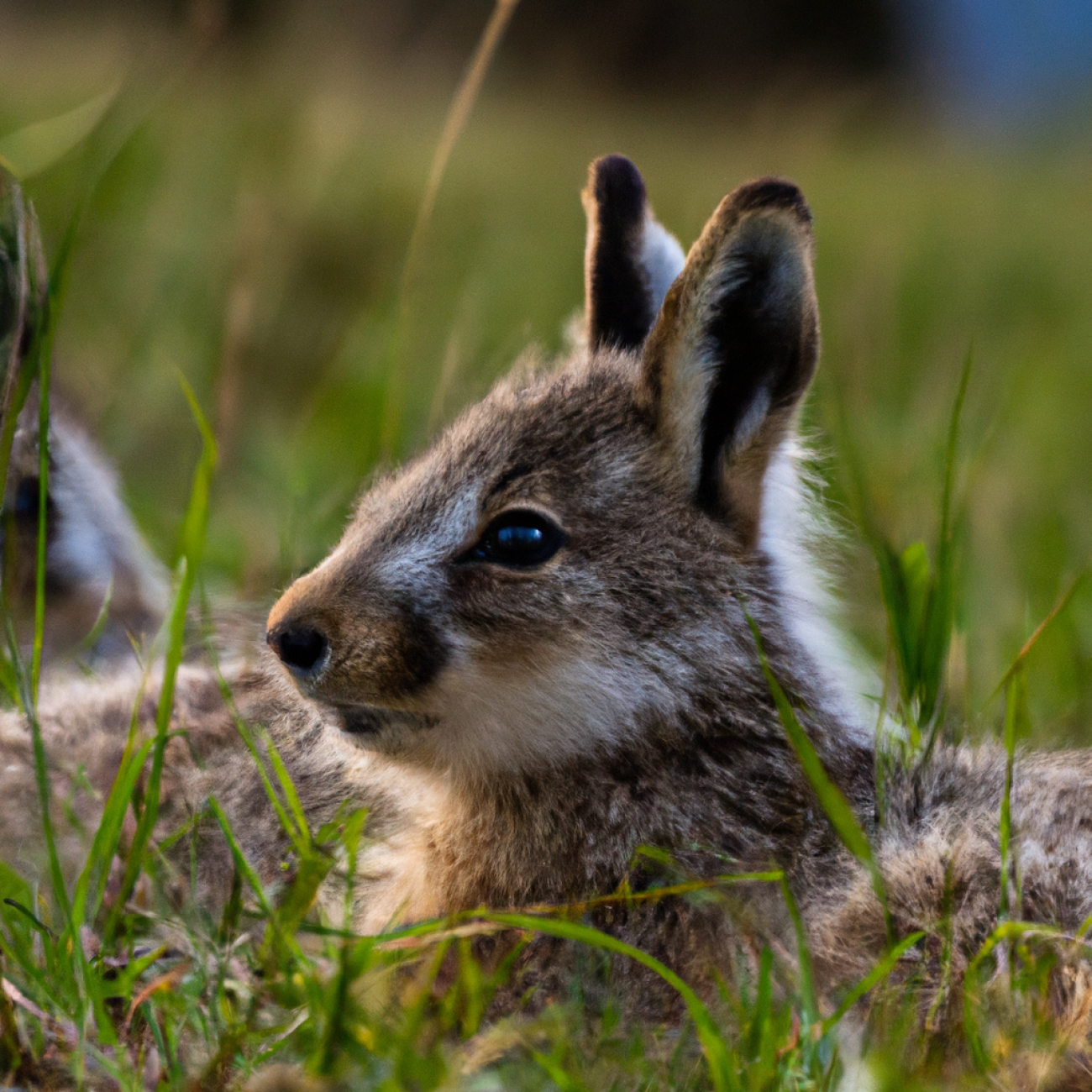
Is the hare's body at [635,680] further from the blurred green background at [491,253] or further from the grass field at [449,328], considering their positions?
the blurred green background at [491,253]

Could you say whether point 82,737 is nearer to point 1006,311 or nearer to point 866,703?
point 866,703

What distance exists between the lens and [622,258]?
11.9ft

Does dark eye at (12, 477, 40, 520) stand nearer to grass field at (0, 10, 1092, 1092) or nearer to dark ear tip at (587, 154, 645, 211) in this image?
grass field at (0, 10, 1092, 1092)

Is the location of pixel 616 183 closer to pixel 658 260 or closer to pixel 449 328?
pixel 658 260

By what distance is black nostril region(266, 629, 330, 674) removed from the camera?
2.81 meters

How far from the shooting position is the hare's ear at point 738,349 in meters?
2.90

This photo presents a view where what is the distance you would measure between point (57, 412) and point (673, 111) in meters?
12.0

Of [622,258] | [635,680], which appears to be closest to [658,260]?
[622,258]

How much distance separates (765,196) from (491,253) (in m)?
7.70

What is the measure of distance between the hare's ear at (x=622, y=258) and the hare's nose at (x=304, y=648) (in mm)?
1197

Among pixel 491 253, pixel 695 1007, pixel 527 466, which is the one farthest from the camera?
pixel 491 253

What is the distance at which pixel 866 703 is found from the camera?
3303 millimetres

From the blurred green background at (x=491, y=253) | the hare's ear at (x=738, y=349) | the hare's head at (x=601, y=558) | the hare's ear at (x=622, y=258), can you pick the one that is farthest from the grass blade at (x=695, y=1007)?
the hare's ear at (x=622, y=258)

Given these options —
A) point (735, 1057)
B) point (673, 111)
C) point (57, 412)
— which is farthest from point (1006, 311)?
point (735, 1057)
